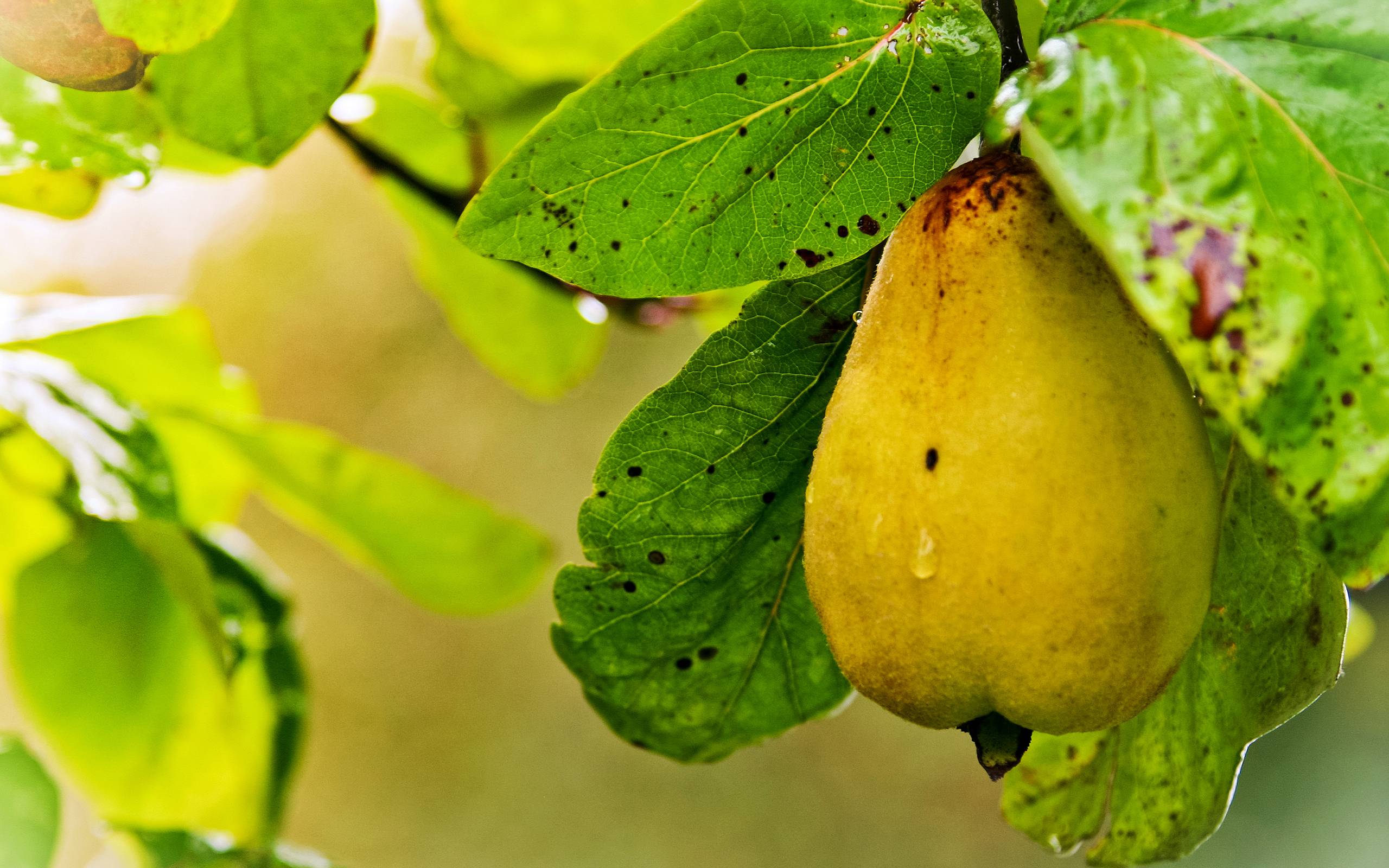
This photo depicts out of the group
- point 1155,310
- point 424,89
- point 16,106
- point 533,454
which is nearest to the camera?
point 1155,310

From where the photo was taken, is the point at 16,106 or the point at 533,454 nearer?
the point at 16,106

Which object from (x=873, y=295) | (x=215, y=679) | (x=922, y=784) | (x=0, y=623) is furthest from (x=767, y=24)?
(x=922, y=784)

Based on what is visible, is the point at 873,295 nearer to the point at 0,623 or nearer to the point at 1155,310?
the point at 1155,310

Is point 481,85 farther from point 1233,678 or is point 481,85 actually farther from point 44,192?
point 1233,678

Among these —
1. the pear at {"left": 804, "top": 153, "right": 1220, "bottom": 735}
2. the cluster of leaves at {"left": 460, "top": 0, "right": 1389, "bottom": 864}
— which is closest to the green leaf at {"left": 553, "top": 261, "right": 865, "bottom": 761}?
the cluster of leaves at {"left": 460, "top": 0, "right": 1389, "bottom": 864}

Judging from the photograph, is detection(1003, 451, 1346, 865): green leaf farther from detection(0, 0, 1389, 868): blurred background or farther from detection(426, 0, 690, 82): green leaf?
detection(0, 0, 1389, 868): blurred background

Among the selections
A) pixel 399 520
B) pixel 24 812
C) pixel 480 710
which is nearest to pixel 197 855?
pixel 24 812
